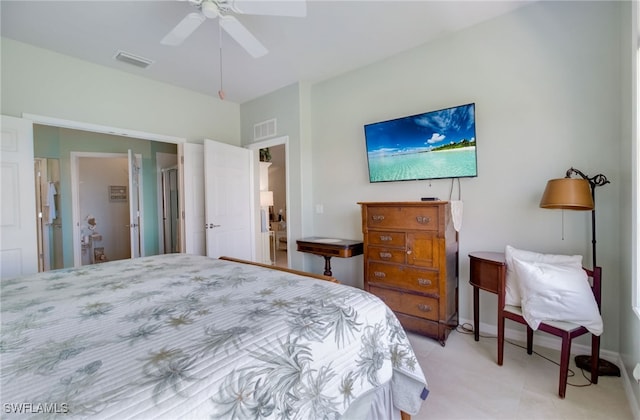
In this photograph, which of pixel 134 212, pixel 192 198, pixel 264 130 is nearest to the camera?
pixel 192 198

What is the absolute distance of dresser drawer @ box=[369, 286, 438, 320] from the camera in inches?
93.5

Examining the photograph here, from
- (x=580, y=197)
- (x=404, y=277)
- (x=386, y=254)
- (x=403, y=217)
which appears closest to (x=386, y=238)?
(x=386, y=254)

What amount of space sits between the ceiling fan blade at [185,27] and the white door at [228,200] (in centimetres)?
162

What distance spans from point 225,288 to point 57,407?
0.85 m

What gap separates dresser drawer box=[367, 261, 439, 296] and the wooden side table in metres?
0.31

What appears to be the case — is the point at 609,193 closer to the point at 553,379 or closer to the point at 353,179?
the point at 553,379

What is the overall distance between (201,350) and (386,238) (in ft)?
6.60

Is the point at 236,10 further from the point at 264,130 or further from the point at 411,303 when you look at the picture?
the point at 411,303

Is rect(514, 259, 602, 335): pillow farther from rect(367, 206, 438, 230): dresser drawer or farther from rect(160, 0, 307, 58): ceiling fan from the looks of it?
rect(160, 0, 307, 58): ceiling fan

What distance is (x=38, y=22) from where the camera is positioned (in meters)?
2.42

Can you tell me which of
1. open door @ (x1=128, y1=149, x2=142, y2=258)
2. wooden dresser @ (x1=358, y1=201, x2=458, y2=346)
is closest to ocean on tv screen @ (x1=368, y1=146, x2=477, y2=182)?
wooden dresser @ (x1=358, y1=201, x2=458, y2=346)

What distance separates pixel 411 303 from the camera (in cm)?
248

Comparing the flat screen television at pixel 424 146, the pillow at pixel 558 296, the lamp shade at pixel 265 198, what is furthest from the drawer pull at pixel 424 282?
the lamp shade at pixel 265 198

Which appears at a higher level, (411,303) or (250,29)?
(250,29)
